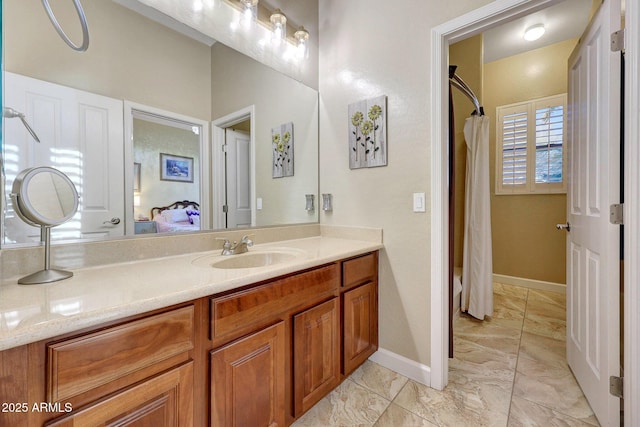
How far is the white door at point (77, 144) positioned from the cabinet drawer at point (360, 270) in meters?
1.13

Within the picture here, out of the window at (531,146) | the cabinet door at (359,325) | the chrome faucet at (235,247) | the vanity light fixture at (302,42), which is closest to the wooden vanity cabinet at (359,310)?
the cabinet door at (359,325)

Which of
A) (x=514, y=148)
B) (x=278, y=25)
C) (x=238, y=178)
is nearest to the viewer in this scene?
(x=238, y=178)

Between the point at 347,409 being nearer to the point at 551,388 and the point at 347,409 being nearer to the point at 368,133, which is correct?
the point at 551,388

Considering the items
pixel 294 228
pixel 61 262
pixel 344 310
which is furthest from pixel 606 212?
pixel 61 262

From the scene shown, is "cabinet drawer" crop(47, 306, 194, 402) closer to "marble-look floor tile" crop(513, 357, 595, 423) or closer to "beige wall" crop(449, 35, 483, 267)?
"marble-look floor tile" crop(513, 357, 595, 423)

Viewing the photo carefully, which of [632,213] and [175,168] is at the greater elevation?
[175,168]

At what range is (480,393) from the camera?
1560 mm

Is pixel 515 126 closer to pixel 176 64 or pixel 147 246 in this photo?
pixel 176 64

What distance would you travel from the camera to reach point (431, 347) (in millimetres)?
1615

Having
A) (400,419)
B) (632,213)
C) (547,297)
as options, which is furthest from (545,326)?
(400,419)

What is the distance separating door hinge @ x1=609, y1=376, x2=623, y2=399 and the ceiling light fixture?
A: 336 centimetres

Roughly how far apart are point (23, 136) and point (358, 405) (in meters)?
1.94

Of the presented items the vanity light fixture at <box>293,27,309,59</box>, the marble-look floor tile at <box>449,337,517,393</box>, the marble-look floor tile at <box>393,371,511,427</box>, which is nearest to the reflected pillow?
the vanity light fixture at <box>293,27,309,59</box>

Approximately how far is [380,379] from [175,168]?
1748 mm
